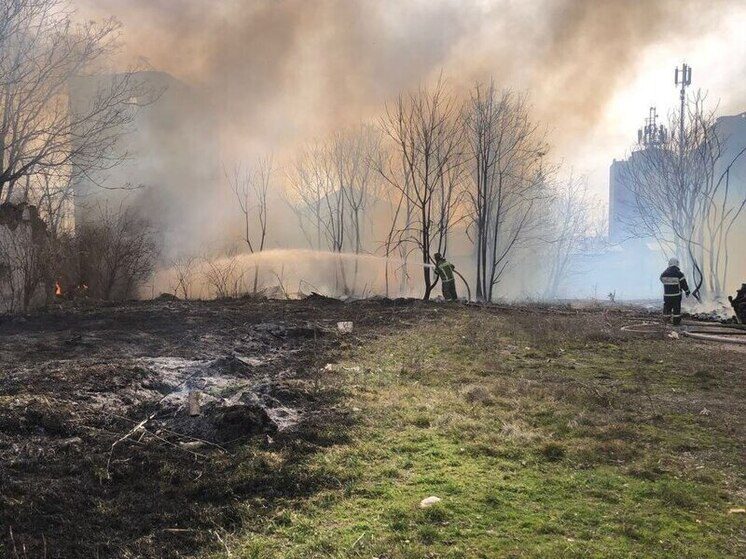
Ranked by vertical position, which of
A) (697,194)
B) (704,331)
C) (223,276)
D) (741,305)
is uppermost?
(697,194)

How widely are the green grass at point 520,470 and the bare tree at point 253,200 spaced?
21154mm

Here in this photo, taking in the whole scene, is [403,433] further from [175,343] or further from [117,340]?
[117,340]

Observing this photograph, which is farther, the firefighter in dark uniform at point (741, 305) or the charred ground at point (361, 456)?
the firefighter in dark uniform at point (741, 305)

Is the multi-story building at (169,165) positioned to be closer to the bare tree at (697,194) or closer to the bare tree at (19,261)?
the bare tree at (19,261)

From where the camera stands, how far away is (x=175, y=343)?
26.5ft

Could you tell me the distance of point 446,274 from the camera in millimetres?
16766

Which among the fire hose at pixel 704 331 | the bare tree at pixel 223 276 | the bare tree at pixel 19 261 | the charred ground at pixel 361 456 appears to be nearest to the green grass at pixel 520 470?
the charred ground at pixel 361 456

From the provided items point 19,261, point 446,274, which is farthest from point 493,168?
point 19,261

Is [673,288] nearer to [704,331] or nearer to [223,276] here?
[704,331]

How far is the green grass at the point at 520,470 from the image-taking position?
2.67 metres

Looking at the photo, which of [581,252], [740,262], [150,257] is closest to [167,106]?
[150,257]

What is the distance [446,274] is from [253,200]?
14150 mm

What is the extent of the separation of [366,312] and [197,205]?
1422 cm

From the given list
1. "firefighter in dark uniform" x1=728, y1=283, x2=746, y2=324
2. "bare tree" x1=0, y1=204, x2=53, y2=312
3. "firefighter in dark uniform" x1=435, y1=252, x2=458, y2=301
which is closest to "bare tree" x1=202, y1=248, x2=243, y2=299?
"bare tree" x1=0, y1=204, x2=53, y2=312
